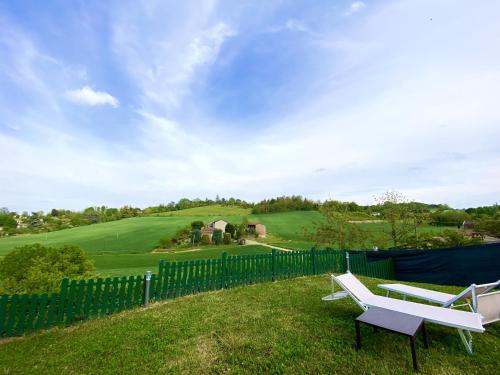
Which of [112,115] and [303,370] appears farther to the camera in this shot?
[112,115]

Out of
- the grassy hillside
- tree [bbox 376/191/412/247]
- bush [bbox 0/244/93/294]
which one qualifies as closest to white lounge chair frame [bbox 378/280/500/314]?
bush [bbox 0/244/93/294]

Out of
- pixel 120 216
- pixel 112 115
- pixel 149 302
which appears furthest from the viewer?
pixel 120 216

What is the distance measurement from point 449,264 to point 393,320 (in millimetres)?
8926

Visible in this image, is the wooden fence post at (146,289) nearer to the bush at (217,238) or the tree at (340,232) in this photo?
the tree at (340,232)

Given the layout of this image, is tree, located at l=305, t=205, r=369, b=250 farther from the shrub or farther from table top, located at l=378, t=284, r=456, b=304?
the shrub

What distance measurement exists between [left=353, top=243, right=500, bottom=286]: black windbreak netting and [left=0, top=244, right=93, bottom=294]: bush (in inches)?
486

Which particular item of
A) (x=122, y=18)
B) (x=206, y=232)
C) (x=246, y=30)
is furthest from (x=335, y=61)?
(x=206, y=232)

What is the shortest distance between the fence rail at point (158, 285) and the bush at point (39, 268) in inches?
40.0

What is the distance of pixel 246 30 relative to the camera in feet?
33.2

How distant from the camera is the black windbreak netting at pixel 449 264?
30.6 ft

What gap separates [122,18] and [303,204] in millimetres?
71445

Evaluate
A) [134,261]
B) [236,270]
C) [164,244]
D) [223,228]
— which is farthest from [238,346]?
[223,228]

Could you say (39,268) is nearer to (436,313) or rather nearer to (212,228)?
(436,313)

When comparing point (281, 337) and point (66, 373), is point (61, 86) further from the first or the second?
point (281, 337)
